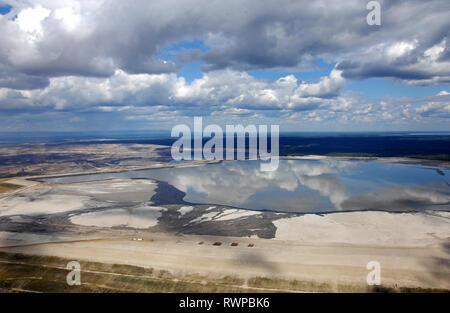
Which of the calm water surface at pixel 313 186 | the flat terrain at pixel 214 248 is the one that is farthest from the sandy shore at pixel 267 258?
the calm water surface at pixel 313 186

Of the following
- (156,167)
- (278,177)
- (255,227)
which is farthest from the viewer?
(156,167)

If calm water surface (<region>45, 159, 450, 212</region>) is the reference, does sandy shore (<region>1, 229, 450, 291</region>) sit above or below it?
below

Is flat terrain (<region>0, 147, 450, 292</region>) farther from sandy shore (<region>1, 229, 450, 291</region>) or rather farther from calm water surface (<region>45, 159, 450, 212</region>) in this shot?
calm water surface (<region>45, 159, 450, 212</region>)

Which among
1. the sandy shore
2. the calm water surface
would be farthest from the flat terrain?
the calm water surface

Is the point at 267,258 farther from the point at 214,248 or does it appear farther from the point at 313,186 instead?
the point at 313,186

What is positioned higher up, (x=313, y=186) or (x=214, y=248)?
(x=313, y=186)

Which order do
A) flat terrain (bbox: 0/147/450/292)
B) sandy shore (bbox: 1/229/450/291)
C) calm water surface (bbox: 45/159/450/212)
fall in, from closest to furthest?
flat terrain (bbox: 0/147/450/292), sandy shore (bbox: 1/229/450/291), calm water surface (bbox: 45/159/450/212)

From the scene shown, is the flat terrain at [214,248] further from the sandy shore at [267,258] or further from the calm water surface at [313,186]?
the calm water surface at [313,186]

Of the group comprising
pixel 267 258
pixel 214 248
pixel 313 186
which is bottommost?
pixel 267 258

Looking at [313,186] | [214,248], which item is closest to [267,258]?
[214,248]
